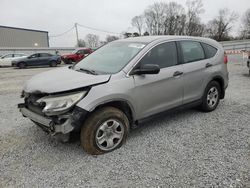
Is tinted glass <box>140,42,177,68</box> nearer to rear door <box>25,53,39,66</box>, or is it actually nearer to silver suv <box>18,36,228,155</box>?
silver suv <box>18,36,228,155</box>

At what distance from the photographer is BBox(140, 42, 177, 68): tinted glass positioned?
3.40 metres

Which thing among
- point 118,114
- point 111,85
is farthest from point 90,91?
point 118,114

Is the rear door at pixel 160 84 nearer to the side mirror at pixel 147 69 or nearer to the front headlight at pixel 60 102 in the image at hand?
the side mirror at pixel 147 69

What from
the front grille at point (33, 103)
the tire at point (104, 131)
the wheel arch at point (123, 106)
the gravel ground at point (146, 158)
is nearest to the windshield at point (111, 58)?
the wheel arch at point (123, 106)

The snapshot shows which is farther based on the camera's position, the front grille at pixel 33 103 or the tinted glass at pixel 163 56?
the tinted glass at pixel 163 56

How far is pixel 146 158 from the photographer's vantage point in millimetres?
2891

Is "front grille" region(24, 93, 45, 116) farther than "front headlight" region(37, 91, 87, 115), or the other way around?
"front grille" region(24, 93, 45, 116)

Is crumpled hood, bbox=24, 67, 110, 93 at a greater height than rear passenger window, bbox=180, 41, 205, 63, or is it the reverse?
rear passenger window, bbox=180, 41, 205, 63

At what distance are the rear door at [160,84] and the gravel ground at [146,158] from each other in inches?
20.7

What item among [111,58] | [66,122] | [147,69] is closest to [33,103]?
[66,122]

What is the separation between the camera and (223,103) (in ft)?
17.2

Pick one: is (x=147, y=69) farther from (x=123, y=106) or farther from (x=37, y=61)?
(x=37, y=61)

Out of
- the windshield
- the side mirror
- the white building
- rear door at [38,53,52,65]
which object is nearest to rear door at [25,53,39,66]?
rear door at [38,53,52,65]

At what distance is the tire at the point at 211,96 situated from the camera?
4395mm
